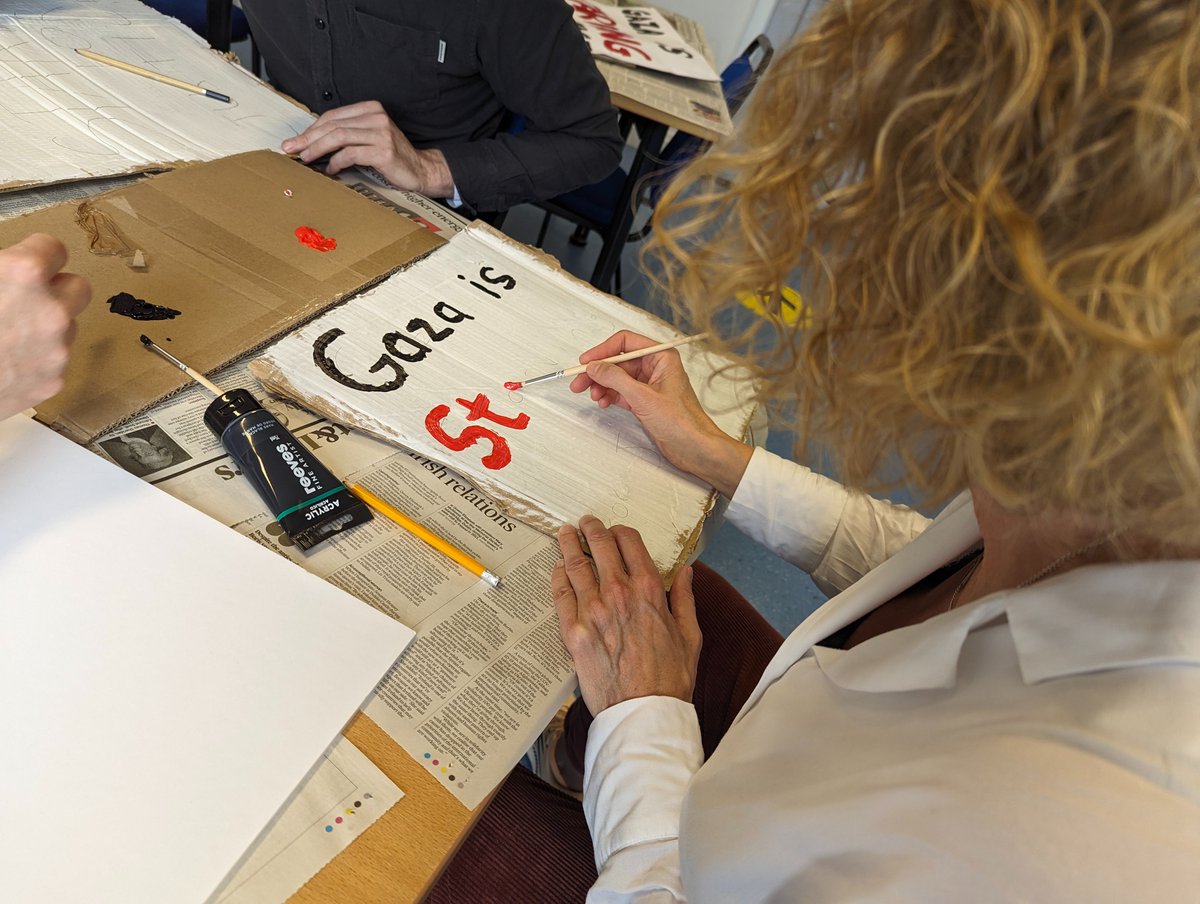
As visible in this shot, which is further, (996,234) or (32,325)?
(32,325)

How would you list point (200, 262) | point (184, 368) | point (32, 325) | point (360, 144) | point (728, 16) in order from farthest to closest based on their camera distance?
point (728, 16), point (360, 144), point (200, 262), point (184, 368), point (32, 325)

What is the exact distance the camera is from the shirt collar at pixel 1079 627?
44 centimetres

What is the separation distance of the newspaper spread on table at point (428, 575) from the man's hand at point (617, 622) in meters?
0.02

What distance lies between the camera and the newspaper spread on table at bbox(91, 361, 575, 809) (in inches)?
21.8

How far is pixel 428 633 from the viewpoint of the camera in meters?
0.61

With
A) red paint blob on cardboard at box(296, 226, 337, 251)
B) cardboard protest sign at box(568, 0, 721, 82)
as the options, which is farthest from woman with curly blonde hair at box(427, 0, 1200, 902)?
cardboard protest sign at box(568, 0, 721, 82)

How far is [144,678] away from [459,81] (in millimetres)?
1213

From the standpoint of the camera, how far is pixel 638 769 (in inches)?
25.8

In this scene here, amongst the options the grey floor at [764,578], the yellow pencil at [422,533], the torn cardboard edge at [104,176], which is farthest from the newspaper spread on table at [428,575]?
the grey floor at [764,578]

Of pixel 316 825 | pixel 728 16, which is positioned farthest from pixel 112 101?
pixel 728 16

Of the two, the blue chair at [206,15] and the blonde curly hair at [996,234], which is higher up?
the blonde curly hair at [996,234]

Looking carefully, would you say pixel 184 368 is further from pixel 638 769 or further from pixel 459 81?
pixel 459 81

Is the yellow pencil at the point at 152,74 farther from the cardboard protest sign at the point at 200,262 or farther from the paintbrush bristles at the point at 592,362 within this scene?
the paintbrush bristles at the point at 592,362

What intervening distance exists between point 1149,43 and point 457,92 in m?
1.29
